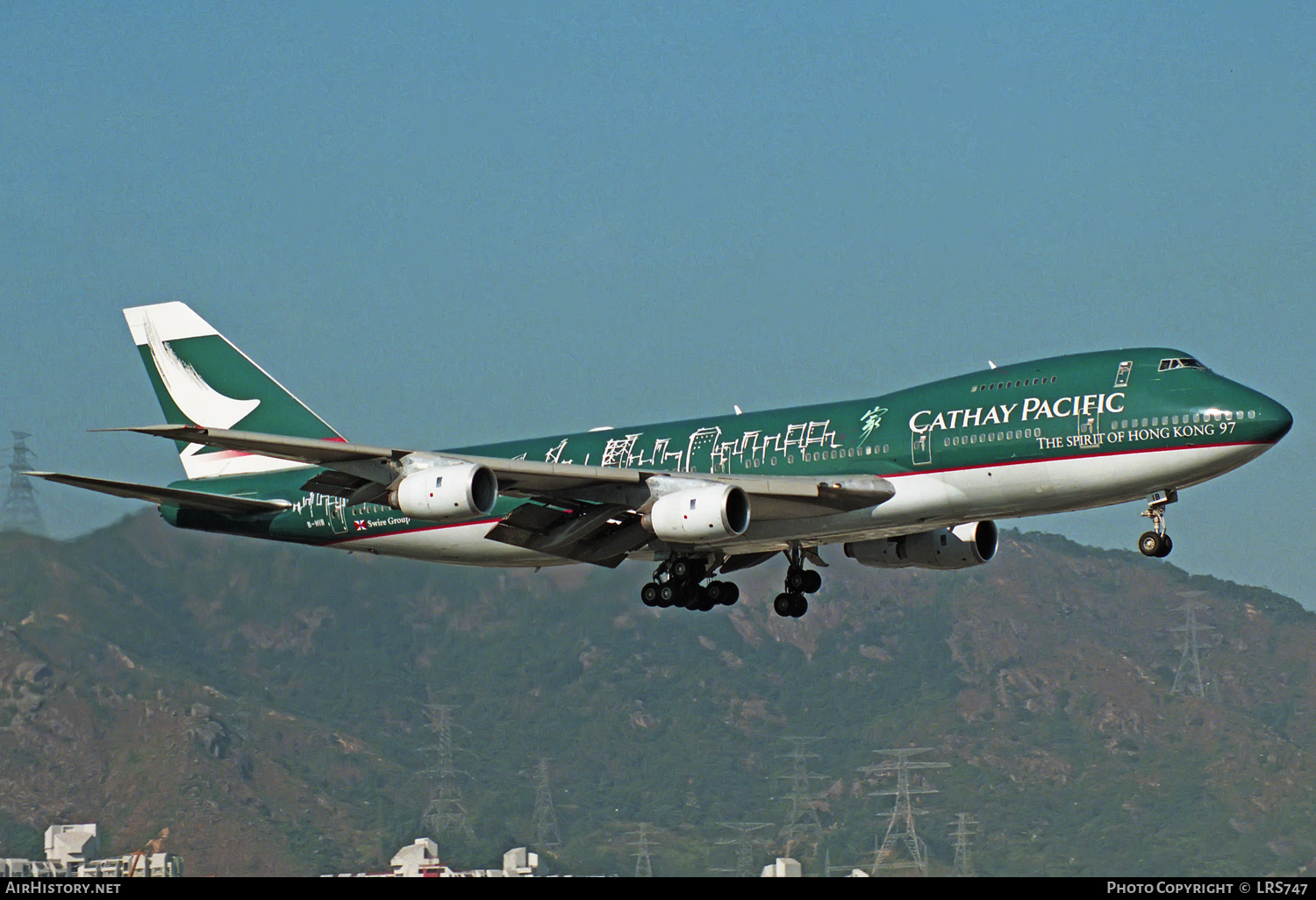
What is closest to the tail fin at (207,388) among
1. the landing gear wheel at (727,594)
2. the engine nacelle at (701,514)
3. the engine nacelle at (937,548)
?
the landing gear wheel at (727,594)

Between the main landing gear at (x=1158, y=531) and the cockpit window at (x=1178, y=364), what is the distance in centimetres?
291

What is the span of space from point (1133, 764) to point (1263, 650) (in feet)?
97.7

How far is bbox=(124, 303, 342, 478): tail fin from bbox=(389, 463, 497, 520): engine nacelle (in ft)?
39.5

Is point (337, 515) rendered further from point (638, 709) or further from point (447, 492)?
point (638, 709)

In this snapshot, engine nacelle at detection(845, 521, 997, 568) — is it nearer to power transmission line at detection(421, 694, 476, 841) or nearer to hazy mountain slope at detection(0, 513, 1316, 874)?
hazy mountain slope at detection(0, 513, 1316, 874)

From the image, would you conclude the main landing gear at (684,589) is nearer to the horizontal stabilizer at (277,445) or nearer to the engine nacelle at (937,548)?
the engine nacelle at (937,548)

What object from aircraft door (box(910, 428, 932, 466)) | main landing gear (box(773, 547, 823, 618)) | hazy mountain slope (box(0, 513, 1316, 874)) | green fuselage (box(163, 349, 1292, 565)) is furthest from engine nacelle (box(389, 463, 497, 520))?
hazy mountain slope (box(0, 513, 1316, 874))

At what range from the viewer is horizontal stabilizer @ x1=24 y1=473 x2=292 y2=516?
137ft

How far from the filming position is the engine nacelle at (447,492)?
1586 inches

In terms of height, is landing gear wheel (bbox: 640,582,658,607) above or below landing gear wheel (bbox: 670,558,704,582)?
below

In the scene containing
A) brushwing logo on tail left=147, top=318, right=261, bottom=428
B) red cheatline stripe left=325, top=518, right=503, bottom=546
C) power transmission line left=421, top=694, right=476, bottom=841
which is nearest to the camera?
red cheatline stripe left=325, top=518, right=503, bottom=546

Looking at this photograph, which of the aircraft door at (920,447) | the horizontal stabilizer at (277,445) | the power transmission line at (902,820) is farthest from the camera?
the power transmission line at (902,820)

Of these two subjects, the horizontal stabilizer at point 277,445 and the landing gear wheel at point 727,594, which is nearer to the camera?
the horizontal stabilizer at point 277,445
